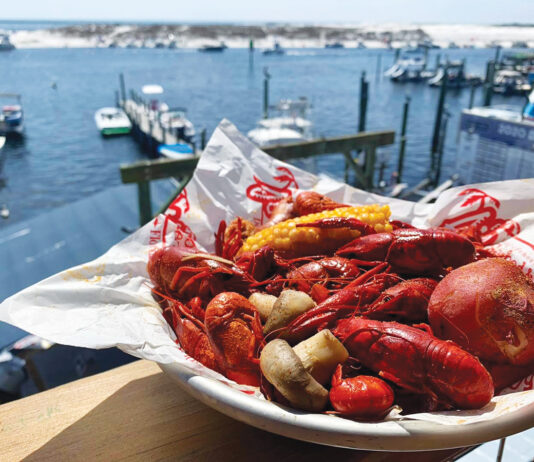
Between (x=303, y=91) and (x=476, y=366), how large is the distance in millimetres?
46036

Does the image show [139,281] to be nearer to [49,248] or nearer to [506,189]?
[506,189]

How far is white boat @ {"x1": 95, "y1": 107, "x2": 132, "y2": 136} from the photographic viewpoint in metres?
28.9

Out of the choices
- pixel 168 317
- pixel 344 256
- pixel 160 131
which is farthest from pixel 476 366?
pixel 160 131

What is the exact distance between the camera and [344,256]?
1903mm

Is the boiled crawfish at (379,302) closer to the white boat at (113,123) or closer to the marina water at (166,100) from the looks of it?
the marina water at (166,100)

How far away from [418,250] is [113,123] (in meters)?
30.2

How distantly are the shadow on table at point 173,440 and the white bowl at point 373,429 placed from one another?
16 centimetres

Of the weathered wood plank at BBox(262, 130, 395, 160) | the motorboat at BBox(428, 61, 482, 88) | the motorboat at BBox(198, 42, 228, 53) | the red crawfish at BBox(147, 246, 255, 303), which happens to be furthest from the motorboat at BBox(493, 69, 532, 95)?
the motorboat at BBox(198, 42, 228, 53)

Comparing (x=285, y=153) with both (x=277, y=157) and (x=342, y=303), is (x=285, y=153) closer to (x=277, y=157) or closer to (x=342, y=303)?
(x=277, y=157)

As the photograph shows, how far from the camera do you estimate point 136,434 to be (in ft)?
3.60

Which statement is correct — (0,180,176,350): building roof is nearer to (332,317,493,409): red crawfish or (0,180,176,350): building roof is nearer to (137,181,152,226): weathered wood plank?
(137,181,152,226): weathered wood plank

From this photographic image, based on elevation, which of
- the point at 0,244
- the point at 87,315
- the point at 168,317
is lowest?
the point at 0,244

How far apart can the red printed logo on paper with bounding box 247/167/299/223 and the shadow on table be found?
3.97 ft

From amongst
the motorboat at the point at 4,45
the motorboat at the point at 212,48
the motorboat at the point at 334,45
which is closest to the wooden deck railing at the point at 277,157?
the motorboat at the point at 212,48
